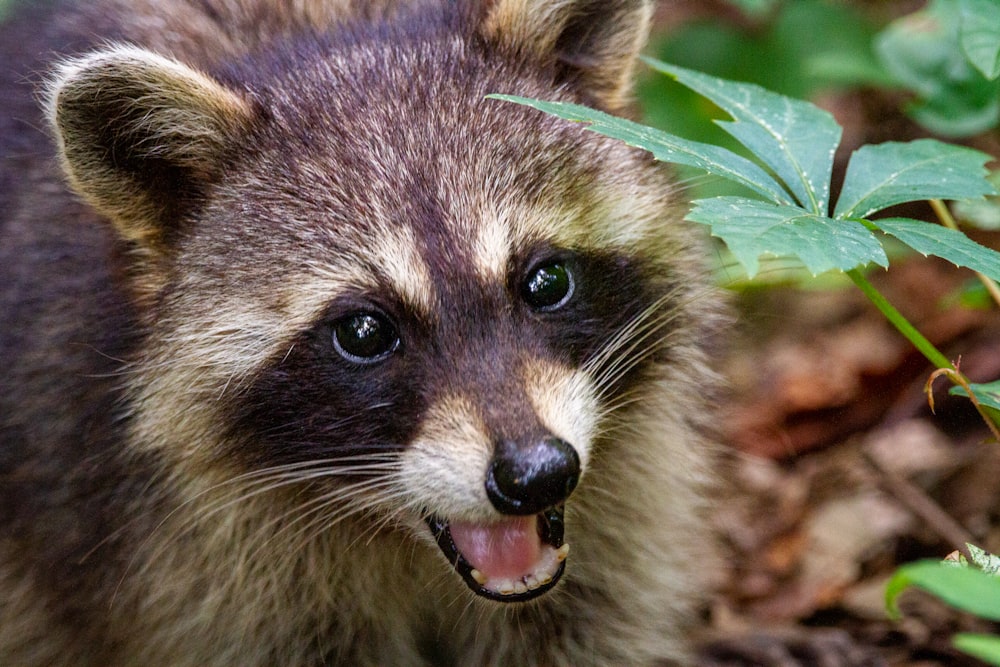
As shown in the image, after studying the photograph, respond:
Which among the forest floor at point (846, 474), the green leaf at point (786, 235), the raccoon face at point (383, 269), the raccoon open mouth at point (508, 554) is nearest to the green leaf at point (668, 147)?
the green leaf at point (786, 235)

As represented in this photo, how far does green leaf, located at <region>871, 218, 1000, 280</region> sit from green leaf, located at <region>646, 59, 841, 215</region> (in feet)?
0.61

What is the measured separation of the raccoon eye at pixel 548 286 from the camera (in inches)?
119

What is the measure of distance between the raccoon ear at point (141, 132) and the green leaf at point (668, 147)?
0.78m

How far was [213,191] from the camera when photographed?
3146 mm

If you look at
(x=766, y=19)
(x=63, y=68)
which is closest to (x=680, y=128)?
(x=766, y=19)

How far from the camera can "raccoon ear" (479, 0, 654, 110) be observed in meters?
3.29

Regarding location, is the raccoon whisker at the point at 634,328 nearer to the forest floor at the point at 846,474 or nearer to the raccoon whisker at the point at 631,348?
the raccoon whisker at the point at 631,348

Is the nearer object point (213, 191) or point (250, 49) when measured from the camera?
point (213, 191)

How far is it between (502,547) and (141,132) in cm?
138

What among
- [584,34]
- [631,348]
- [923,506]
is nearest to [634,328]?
[631,348]

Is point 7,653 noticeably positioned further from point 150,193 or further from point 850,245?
point 850,245

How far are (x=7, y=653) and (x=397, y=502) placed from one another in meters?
1.60

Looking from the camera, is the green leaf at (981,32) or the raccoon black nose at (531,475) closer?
the raccoon black nose at (531,475)

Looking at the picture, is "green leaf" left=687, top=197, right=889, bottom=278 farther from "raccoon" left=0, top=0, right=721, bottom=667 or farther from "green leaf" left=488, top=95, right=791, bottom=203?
"raccoon" left=0, top=0, right=721, bottom=667
